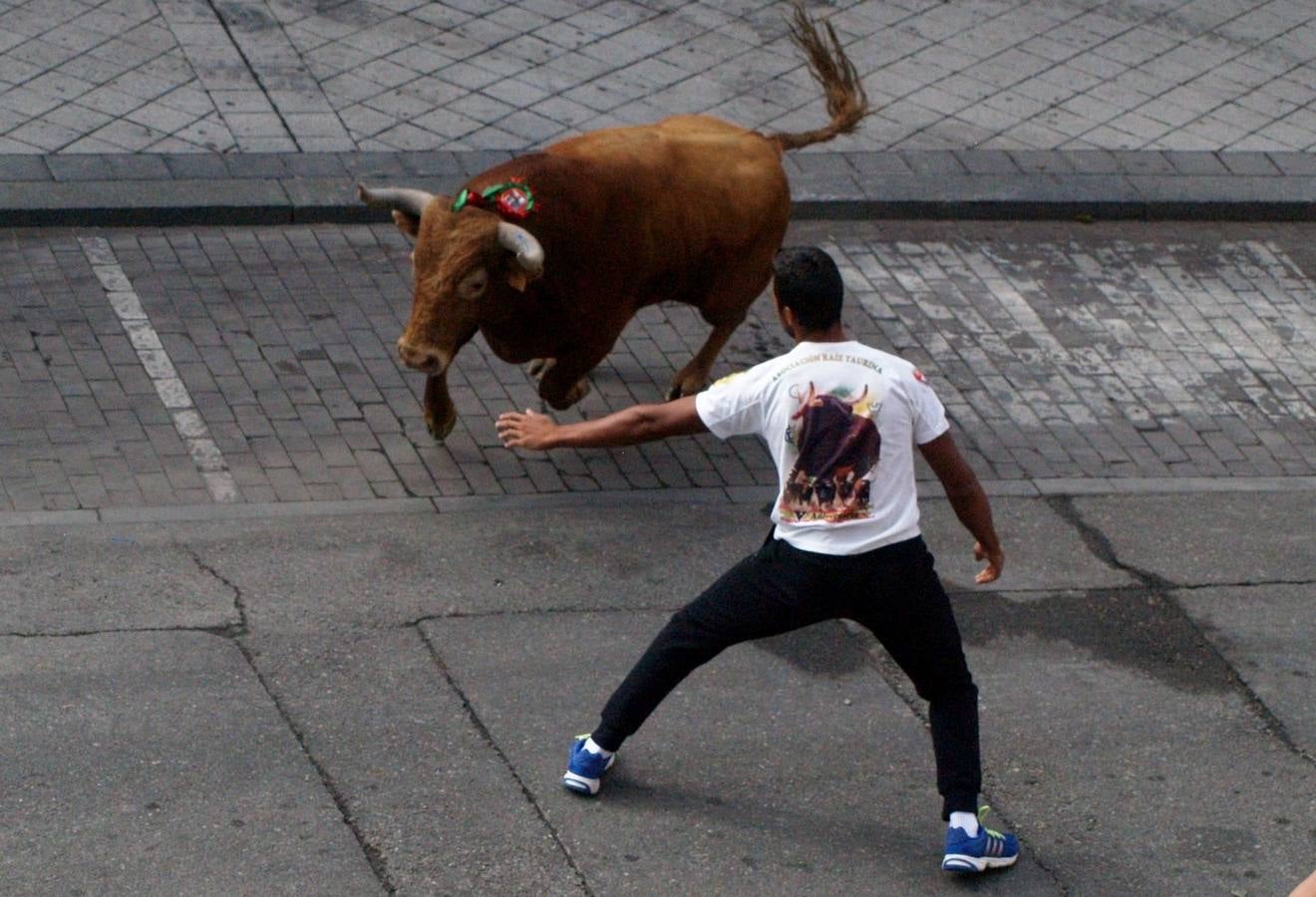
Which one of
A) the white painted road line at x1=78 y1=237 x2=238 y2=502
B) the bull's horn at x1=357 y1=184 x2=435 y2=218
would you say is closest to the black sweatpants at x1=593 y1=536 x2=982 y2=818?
the bull's horn at x1=357 y1=184 x2=435 y2=218

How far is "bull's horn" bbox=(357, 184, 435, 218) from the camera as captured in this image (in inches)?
295

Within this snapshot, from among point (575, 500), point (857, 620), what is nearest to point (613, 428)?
point (857, 620)

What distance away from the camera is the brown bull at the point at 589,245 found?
734cm

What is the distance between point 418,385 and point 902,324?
2527 mm

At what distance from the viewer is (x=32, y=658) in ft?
21.4

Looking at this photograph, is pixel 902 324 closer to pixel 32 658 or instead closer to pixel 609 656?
pixel 609 656

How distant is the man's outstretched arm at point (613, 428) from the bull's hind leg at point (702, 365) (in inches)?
131

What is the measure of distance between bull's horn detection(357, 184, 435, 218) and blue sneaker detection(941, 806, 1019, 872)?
127 inches

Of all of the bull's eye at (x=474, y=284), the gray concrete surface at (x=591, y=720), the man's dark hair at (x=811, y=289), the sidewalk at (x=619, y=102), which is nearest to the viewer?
the man's dark hair at (x=811, y=289)

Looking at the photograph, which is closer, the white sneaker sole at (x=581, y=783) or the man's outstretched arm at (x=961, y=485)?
the man's outstretched arm at (x=961, y=485)

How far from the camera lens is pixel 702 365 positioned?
29.4 ft

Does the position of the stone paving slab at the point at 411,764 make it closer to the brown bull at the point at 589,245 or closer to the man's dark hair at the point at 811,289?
the brown bull at the point at 589,245

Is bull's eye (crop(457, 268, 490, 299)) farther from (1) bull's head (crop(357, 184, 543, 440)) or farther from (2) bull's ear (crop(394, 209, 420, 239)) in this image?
(2) bull's ear (crop(394, 209, 420, 239))

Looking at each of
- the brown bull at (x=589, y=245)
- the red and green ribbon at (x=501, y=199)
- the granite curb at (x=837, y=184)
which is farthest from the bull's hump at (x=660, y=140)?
the granite curb at (x=837, y=184)
